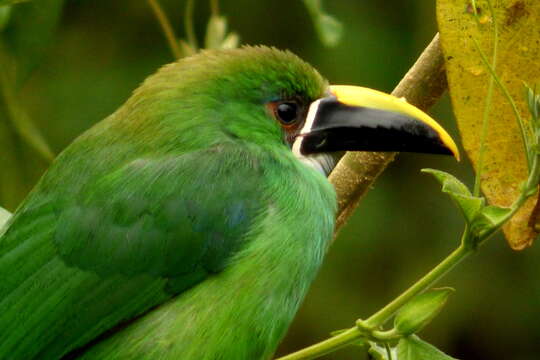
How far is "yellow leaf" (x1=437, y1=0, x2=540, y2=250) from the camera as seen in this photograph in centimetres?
282

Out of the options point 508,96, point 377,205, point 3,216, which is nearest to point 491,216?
point 508,96

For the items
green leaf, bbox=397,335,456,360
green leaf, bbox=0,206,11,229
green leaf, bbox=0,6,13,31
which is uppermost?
green leaf, bbox=0,6,13,31

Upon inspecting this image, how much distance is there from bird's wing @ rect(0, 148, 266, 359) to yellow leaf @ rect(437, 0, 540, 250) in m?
0.63

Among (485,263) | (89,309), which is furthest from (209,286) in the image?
(485,263)

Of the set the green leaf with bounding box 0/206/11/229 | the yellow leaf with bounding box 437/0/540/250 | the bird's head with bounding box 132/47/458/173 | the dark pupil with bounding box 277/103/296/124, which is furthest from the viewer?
the dark pupil with bounding box 277/103/296/124

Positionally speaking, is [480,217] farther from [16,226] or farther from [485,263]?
[485,263]

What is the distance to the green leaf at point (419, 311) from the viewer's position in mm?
2533

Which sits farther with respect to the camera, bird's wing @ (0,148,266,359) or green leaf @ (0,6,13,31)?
Result: green leaf @ (0,6,13,31)

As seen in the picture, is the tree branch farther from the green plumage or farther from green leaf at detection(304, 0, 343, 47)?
green leaf at detection(304, 0, 343, 47)

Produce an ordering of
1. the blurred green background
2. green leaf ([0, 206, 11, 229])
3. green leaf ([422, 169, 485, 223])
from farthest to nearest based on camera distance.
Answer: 1. the blurred green background
2. green leaf ([0, 206, 11, 229])
3. green leaf ([422, 169, 485, 223])

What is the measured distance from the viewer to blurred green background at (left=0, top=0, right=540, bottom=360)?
19.1ft

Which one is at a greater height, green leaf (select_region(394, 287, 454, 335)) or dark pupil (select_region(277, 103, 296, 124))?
dark pupil (select_region(277, 103, 296, 124))

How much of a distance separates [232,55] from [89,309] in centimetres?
80

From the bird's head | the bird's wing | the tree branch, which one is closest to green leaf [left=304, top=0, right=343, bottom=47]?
the bird's head
